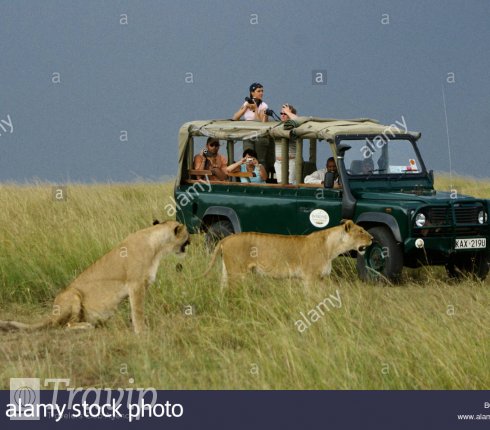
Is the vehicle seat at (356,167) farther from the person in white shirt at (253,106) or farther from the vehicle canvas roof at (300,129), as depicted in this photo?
the person in white shirt at (253,106)

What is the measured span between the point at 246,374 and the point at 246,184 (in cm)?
624

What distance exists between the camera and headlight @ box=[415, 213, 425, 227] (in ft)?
39.4

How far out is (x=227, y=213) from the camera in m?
14.1

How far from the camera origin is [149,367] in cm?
826

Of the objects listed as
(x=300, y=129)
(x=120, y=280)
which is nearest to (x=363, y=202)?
(x=300, y=129)

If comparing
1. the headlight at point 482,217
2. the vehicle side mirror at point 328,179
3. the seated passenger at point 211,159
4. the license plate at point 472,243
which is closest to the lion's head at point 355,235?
the vehicle side mirror at point 328,179

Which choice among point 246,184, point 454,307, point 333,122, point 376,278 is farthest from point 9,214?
point 454,307

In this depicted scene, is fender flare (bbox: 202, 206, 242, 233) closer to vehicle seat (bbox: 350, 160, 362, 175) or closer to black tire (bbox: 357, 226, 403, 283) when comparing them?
vehicle seat (bbox: 350, 160, 362, 175)

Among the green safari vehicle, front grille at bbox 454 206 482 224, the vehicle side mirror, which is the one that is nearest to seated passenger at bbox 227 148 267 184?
the green safari vehicle

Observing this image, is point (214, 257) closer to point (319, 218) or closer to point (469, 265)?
point (319, 218)

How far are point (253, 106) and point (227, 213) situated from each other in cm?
Result: 214

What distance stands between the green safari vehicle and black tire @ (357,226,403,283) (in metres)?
0.01

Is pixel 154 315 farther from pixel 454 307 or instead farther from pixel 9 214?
pixel 9 214

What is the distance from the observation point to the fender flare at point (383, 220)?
12055 mm
